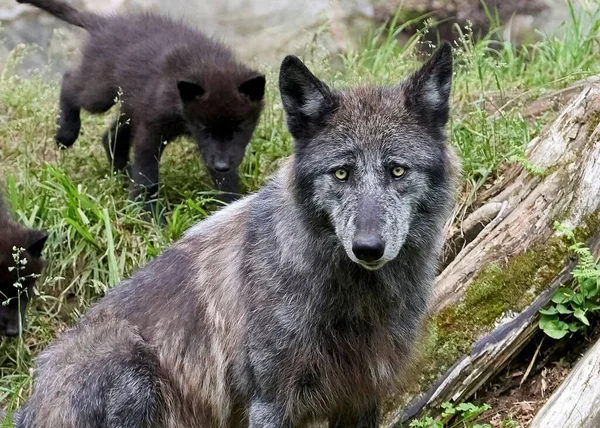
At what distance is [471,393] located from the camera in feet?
15.0

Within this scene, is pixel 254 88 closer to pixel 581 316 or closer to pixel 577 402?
pixel 581 316

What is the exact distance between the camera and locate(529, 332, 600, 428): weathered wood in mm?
3898

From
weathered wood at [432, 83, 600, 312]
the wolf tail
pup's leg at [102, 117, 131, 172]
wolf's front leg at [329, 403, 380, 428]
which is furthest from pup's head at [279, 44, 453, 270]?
the wolf tail

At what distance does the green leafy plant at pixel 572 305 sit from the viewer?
4613 mm

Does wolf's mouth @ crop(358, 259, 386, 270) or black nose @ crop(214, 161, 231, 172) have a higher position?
wolf's mouth @ crop(358, 259, 386, 270)

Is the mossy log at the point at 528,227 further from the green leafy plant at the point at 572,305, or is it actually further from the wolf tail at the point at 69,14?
the wolf tail at the point at 69,14

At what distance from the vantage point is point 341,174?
3.62 metres

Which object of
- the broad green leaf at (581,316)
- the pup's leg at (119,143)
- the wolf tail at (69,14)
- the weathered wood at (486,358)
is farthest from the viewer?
the wolf tail at (69,14)

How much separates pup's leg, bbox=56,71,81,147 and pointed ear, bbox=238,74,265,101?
1.58 m

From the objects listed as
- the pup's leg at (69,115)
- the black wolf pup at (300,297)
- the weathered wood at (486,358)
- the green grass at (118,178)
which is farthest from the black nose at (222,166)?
the weathered wood at (486,358)

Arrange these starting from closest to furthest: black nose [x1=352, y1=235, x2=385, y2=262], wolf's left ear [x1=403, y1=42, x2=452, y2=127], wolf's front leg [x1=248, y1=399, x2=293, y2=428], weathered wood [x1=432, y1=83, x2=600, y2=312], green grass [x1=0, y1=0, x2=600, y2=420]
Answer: black nose [x1=352, y1=235, x2=385, y2=262] → wolf's left ear [x1=403, y1=42, x2=452, y2=127] → wolf's front leg [x1=248, y1=399, x2=293, y2=428] → weathered wood [x1=432, y1=83, x2=600, y2=312] → green grass [x1=0, y1=0, x2=600, y2=420]

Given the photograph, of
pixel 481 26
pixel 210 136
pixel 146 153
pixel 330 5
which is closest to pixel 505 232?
pixel 210 136

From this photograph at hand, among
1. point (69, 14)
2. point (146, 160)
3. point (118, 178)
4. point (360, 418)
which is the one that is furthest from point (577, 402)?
point (69, 14)

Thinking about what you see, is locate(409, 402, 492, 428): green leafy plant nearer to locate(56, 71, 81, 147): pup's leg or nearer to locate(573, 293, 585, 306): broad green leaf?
locate(573, 293, 585, 306): broad green leaf
